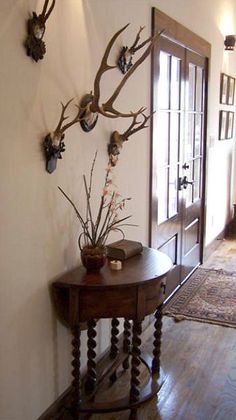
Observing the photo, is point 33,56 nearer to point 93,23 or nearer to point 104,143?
point 93,23

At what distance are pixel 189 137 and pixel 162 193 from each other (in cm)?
78

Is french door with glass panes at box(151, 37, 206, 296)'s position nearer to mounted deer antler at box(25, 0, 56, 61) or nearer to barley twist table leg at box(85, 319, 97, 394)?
barley twist table leg at box(85, 319, 97, 394)

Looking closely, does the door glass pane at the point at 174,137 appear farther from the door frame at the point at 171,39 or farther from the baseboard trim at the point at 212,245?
the baseboard trim at the point at 212,245

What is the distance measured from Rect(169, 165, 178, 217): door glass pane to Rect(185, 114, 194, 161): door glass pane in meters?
0.31

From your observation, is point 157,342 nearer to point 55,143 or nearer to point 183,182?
point 55,143

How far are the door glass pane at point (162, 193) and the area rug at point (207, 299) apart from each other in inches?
27.3

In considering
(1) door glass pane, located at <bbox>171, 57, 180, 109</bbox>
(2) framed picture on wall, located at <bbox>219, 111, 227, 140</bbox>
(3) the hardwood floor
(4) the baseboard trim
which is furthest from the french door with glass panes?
(2) framed picture on wall, located at <bbox>219, 111, 227, 140</bbox>

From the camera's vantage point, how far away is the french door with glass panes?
3.03m

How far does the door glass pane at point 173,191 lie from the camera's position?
3434 mm

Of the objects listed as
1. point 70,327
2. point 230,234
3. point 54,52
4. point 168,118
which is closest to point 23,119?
point 54,52

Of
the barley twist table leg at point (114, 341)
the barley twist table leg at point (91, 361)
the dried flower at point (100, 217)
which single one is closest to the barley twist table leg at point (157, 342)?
the barley twist table leg at point (114, 341)

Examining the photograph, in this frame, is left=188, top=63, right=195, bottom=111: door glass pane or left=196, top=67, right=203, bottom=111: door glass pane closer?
left=188, top=63, right=195, bottom=111: door glass pane

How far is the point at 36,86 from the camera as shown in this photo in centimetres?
173

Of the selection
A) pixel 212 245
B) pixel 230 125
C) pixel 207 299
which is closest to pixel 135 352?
pixel 207 299
